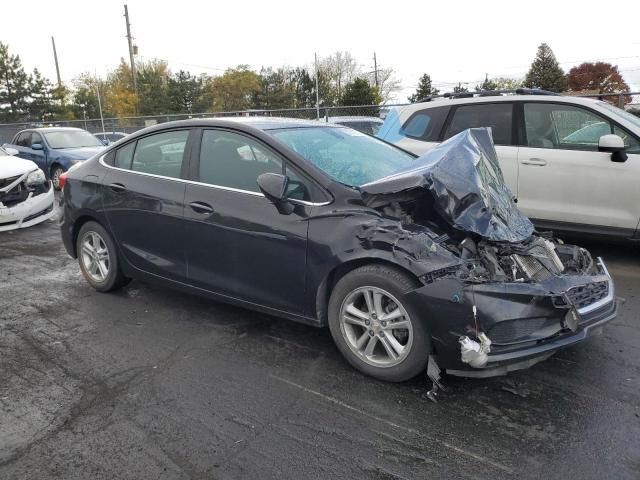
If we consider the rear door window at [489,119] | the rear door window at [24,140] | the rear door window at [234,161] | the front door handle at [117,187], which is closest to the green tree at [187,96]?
the rear door window at [24,140]

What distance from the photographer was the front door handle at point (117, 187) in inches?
183

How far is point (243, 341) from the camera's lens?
400 cm

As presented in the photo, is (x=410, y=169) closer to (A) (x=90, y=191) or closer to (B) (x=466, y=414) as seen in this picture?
(B) (x=466, y=414)

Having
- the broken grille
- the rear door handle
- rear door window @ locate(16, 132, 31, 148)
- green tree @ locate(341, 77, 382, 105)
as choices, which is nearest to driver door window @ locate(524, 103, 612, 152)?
the broken grille

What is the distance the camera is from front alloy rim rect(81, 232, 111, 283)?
5.02 metres

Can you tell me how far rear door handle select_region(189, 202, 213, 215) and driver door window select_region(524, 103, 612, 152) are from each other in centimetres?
392

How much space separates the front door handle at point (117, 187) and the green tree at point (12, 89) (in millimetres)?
56377

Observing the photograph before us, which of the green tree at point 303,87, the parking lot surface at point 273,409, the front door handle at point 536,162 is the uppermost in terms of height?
the green tree at point 303,87

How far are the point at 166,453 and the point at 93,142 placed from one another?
1288cm

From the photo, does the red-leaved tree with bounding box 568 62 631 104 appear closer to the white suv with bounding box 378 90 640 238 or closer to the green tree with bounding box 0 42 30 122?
the green tree with bounding box 0 42 30 122

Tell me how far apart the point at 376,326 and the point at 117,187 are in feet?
8.93

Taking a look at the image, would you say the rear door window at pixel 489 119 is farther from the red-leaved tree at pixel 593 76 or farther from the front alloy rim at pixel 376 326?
the red-leaved tree at pixel 593 76

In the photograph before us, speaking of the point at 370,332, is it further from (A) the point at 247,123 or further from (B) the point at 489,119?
(B) the point at 489,119

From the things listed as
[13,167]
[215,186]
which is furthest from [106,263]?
[13,167]
